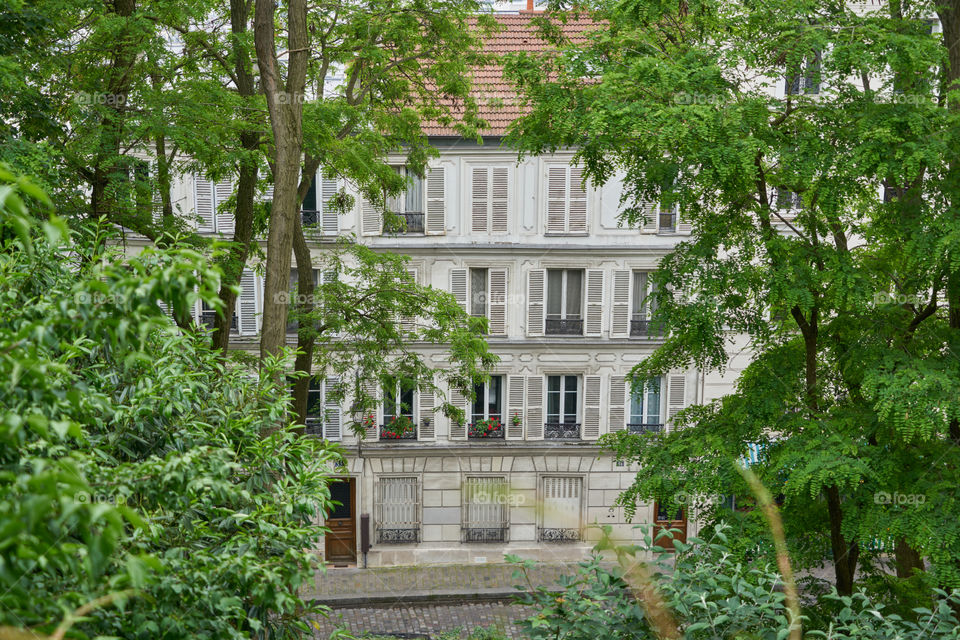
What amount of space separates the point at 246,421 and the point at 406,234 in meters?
15.3

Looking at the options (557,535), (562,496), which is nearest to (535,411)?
(562,496)

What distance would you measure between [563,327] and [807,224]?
1099cm

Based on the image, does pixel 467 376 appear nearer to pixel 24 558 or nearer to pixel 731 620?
pixel 731 620

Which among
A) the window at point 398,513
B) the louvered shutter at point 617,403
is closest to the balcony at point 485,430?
the window at point 398,513

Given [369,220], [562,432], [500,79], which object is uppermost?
[500,79]

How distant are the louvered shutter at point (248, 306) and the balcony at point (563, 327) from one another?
25.1ft

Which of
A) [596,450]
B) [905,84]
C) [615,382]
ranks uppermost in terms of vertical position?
[905,84]

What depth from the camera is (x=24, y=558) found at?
3.21 m

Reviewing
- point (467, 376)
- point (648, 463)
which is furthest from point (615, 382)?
point (648, 463)

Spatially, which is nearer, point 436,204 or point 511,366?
point 436,204

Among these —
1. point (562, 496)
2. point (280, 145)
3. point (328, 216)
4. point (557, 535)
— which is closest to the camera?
point (280, 145)

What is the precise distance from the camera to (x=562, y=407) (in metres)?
21.9

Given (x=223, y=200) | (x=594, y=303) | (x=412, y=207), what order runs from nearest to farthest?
(x=223, y=200) → (x=412, y=207) → (x=594, y=303)

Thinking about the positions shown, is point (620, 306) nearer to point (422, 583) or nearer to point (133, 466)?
point (422, 583)
